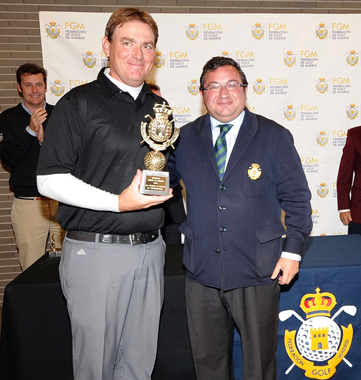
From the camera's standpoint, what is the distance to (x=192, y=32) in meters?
3.68

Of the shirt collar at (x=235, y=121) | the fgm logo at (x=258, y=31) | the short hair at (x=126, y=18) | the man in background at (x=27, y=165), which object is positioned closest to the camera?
the short hair at (x=126, y=18)

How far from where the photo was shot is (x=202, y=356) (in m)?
1.79

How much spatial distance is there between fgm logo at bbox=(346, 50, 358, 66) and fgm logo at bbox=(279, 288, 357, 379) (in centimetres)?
269

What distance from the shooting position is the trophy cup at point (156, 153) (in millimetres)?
1433

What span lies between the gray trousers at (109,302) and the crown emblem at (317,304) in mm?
859

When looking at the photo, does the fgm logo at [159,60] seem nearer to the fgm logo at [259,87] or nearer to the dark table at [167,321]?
the fgm logo at [259,87]

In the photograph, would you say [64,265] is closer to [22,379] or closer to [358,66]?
[22,379]

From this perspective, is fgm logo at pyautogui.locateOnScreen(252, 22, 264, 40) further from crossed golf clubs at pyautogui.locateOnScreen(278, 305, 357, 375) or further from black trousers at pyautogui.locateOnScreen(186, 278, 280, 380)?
black trousers at pyautogui.locateOnScreen(186, 278, 280, 380)

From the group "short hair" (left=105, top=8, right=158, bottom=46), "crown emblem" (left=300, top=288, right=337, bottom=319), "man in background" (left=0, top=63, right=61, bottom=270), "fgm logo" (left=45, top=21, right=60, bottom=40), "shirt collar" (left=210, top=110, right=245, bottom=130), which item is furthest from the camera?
"fgm logo" (left=45, top=21, right=60, bottom=40)

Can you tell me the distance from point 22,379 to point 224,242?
1.29 metres

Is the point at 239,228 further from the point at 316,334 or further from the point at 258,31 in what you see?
the point at 258,31

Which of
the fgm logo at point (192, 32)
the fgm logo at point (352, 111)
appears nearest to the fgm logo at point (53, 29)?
the fgm logo at point (192, 32)

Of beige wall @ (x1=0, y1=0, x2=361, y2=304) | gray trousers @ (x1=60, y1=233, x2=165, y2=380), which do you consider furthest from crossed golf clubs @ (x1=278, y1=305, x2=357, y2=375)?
beige wall @ (x1=0, y1=0, x2=361, y2=304)

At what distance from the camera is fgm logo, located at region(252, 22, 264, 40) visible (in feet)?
12.2
